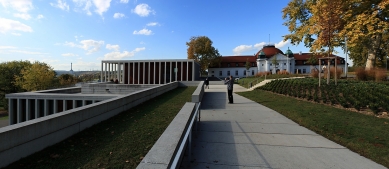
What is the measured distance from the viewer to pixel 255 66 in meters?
69.4

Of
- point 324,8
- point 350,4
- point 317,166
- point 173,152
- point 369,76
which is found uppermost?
point 350,4

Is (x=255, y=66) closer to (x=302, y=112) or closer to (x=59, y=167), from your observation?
(x=302, y=112)

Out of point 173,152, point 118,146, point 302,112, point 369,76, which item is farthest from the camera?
point 369,76

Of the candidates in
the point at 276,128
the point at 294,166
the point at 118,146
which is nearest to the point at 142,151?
the point at 118,146

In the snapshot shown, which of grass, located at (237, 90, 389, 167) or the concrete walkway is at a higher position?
grass, located at (237, 90, 389, 167)

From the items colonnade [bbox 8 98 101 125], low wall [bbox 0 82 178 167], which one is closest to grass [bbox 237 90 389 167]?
low wall [bbox 0 82 178 167]

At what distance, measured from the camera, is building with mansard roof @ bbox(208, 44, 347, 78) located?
62.4 m

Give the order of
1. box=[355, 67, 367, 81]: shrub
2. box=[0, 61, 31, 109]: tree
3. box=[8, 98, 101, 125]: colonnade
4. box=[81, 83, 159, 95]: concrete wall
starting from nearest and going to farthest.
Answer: box=[8, 98, 101, 125]: colonnade, box=[355, 67, 367, 81]: shrub, box=[81, 83, 159, 95]: concrete wall, box=[0, 61, 31, 109]: tree

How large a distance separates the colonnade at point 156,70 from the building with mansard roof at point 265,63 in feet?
98.3

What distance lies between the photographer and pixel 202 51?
5853 centimetres

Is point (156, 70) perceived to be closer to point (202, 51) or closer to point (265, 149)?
point (202, 51)

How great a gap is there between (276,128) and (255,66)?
6653 centimetres

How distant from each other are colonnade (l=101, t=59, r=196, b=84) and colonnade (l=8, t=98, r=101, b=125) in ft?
84.8

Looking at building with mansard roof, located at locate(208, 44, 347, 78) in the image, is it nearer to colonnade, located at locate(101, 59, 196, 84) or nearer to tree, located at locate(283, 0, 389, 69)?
colonnade, located at locate(101, 59, 196, 84)
